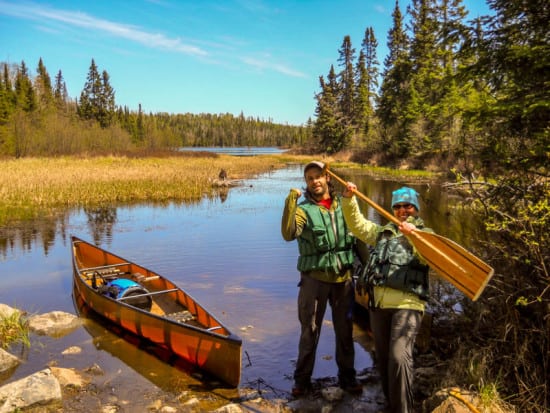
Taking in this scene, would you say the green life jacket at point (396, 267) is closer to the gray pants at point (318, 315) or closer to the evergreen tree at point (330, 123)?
the gray pants at point (318, 315)

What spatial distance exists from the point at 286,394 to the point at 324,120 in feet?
201

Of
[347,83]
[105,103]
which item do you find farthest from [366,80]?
[105,103]

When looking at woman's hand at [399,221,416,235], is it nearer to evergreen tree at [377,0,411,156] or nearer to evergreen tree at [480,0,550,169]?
evergreen tree at [480,0,550,169]

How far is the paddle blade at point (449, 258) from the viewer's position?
3.80m

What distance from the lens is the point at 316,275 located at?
4652mm

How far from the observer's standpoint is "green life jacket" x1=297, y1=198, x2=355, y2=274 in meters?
4.59

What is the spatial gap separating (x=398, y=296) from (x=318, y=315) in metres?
1.17

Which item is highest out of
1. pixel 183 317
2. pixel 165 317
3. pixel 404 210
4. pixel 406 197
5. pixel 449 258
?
pixel 406 197

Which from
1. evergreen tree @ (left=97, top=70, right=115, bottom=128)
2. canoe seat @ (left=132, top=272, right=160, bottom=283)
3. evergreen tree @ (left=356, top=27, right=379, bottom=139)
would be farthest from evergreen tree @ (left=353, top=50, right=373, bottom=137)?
canoe seat @ (left=132, top=272, right=160, bottom=283)

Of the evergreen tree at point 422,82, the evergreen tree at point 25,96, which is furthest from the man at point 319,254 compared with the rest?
the evergreen tree at point 25,96

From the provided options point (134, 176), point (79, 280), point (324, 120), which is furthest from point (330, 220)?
point (324, 120)

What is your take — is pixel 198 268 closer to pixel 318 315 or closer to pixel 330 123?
pixel 318 315

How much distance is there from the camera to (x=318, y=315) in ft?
15.7

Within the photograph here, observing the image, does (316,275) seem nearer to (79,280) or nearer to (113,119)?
(79,280)
